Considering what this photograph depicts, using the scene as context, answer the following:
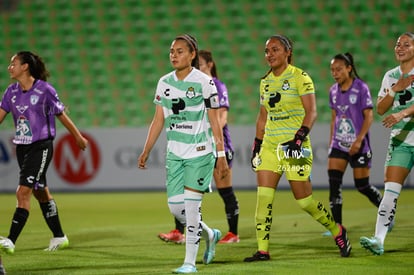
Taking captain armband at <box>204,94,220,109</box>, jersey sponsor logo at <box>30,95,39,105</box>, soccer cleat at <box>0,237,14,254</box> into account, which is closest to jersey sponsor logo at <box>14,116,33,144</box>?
jersey sponsor logo at <box>30,95,39,105</box>

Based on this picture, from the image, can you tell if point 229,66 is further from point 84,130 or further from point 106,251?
point 106,251

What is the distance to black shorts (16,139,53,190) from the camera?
838cm

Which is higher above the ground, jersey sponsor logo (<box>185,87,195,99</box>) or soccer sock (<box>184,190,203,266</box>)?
jersey sponsor logo (<box>185,87,195,99</box>)

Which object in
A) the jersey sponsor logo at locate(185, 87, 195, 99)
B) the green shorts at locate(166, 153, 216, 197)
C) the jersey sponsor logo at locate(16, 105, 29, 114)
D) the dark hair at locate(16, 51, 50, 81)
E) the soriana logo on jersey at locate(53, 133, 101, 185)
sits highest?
the dark hair at locate(16, 51, 50, 81)

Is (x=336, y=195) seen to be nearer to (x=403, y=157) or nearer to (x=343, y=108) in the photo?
(x=343, y=108)

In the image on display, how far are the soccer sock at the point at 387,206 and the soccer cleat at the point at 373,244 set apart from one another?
8 cm

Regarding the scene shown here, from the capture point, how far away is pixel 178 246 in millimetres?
9008

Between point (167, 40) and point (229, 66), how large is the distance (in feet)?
6.70

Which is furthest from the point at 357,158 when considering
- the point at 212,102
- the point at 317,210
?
the point at 212,102

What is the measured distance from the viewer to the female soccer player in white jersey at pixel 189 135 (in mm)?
6914

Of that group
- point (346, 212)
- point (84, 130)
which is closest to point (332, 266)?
point (346, 212)

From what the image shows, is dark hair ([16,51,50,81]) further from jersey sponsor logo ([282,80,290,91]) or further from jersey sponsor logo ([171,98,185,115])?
jersey sponsor logo ([282,80,290,91])

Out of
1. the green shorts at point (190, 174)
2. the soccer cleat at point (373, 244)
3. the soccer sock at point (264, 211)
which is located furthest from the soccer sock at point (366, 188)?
the green shorts at point (190, 174)

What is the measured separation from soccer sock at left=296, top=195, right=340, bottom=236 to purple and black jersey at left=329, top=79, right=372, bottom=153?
7.91 feet
